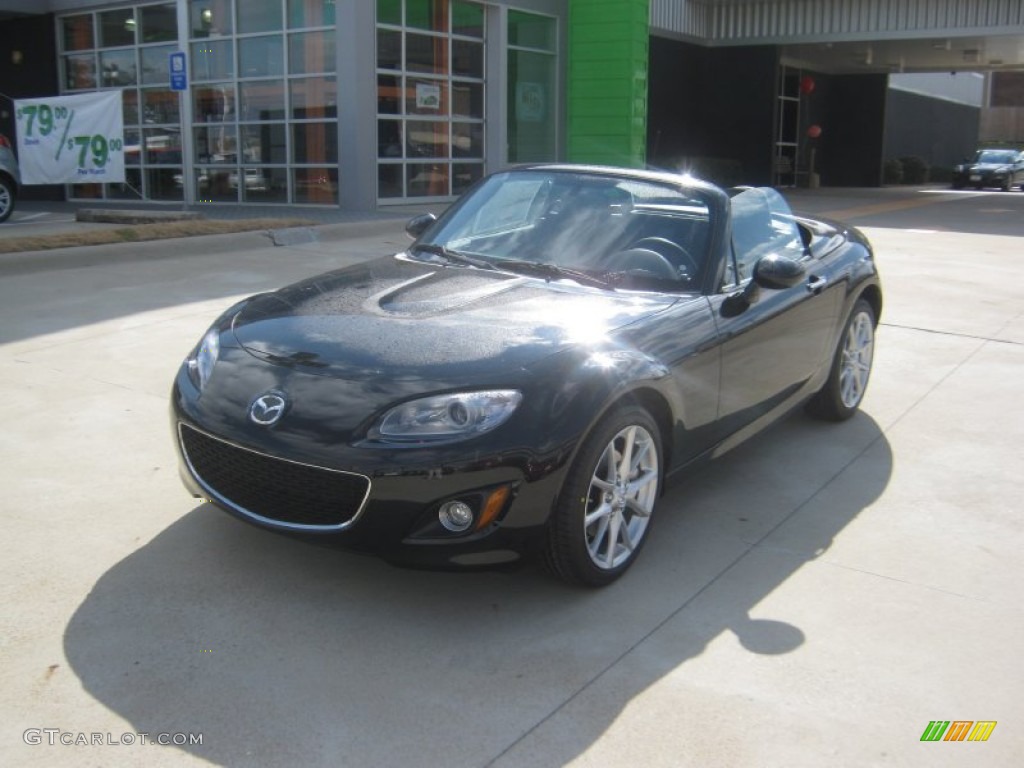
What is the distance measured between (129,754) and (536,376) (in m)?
1.61

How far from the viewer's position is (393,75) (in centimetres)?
1677

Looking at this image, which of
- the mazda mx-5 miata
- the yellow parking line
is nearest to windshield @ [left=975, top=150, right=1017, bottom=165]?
the yellow parking line

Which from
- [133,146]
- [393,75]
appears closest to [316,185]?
[393,75]

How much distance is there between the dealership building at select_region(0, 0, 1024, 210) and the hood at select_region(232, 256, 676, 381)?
11.0 m

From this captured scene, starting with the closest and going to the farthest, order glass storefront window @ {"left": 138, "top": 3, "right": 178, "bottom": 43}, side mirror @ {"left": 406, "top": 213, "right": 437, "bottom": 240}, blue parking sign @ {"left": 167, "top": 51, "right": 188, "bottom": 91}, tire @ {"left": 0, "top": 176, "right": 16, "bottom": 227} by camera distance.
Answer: side mirror @ {"left": 406, "top": 213, "right": 437, "bottom": 240} < blue parking sign @ {"left": 167, "top": 51, "right": 188, "bottom": 91} < tire @ {"left": 0, "top": 176, "right": 16, "bottom": 227} < glass storefront window @ {"left": 138, "top": 3, "right": 178, "bottom": 43}

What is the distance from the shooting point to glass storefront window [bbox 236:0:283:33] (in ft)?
55.7

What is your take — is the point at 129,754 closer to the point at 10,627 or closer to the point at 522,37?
the point at 10,627

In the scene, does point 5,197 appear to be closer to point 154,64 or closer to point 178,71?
point 178,71

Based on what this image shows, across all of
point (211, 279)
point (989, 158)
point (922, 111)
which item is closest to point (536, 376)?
point (211, 279)

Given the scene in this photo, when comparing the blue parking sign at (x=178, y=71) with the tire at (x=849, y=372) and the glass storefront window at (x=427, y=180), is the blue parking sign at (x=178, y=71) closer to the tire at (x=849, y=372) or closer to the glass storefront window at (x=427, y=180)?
the glass storefront window at (x=427, y=180)

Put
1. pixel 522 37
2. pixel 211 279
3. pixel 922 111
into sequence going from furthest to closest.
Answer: pixel 922 111 < pixel 522 37 < pixel 211 279

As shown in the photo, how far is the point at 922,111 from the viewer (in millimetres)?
39906

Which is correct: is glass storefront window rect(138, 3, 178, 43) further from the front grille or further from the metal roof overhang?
the front grille

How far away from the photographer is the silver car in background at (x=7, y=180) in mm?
13656
